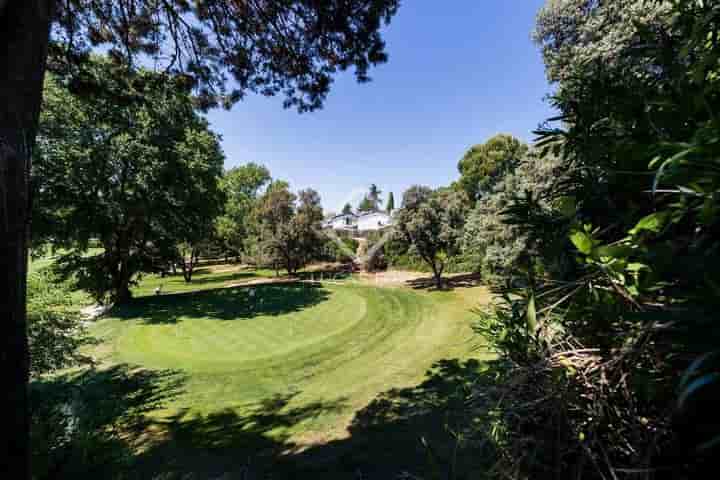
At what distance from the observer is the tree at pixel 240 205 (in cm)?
2630

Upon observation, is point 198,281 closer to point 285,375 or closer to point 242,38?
point 285,375

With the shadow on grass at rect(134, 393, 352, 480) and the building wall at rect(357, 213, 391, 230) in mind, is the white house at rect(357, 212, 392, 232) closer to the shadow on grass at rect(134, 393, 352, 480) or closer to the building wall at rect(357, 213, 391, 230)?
the building wall at rect(357, 213, 391, 230)

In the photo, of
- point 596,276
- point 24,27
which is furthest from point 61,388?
point 596,276

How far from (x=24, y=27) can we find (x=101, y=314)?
→ 15212 millimetres

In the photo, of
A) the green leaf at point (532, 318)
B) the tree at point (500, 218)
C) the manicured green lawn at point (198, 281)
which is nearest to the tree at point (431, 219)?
the tree at point (500, 218)

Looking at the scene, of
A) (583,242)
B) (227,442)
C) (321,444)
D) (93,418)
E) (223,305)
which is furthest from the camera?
(223,305)

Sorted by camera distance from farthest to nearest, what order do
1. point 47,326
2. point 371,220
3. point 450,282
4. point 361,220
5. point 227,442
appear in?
point 361,220
point 371,220
point 450,282
point 47,326
point 227,442

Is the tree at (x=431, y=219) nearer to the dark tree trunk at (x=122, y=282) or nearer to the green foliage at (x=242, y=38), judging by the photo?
the green foliage at (x=242, y=38)

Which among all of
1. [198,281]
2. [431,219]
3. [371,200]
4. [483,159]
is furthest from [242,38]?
[371,200]

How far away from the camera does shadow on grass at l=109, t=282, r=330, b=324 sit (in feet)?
36.9

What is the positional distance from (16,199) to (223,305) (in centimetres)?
1260

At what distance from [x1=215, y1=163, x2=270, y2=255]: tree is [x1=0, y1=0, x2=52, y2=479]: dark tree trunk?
902 inches

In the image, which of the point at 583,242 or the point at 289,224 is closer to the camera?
the point at 583,242

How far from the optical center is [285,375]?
634cm
